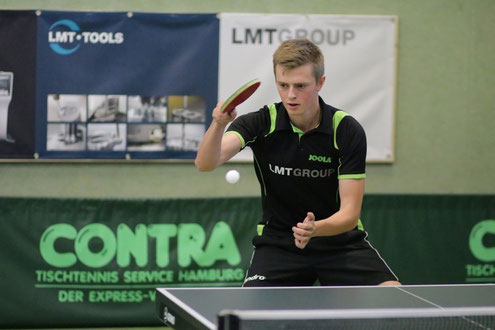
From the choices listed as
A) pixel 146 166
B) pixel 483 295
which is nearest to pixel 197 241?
pixel 146 166

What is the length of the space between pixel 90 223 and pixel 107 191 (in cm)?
31

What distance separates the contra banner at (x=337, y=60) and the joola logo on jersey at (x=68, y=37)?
95 cm

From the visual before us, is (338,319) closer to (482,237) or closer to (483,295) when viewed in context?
(483,295)

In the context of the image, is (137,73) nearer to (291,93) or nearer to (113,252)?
(113,252)

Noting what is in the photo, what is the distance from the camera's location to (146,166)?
19.8 feet

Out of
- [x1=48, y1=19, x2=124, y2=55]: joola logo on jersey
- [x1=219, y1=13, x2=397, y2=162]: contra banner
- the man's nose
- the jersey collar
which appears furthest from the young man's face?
[x1=48, y1=19, x2=124, y2=55]: joola logo on jersey

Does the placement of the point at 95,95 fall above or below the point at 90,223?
above

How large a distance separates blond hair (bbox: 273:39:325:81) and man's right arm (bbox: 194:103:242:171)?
16.5 inches

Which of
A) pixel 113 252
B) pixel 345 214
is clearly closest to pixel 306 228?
pixel 345 214

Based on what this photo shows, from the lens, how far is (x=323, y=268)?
3873 mm

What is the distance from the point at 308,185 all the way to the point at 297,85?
0.55 m

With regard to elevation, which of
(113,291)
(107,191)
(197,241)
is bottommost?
(113,291)

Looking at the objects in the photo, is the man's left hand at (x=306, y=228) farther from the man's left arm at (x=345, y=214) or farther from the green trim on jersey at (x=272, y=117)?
the green trim on jersey at (x=272, y=117)

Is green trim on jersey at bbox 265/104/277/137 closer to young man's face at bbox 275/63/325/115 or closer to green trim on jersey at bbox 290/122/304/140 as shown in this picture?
green trim on jersey at bbox 290/122/304/140
